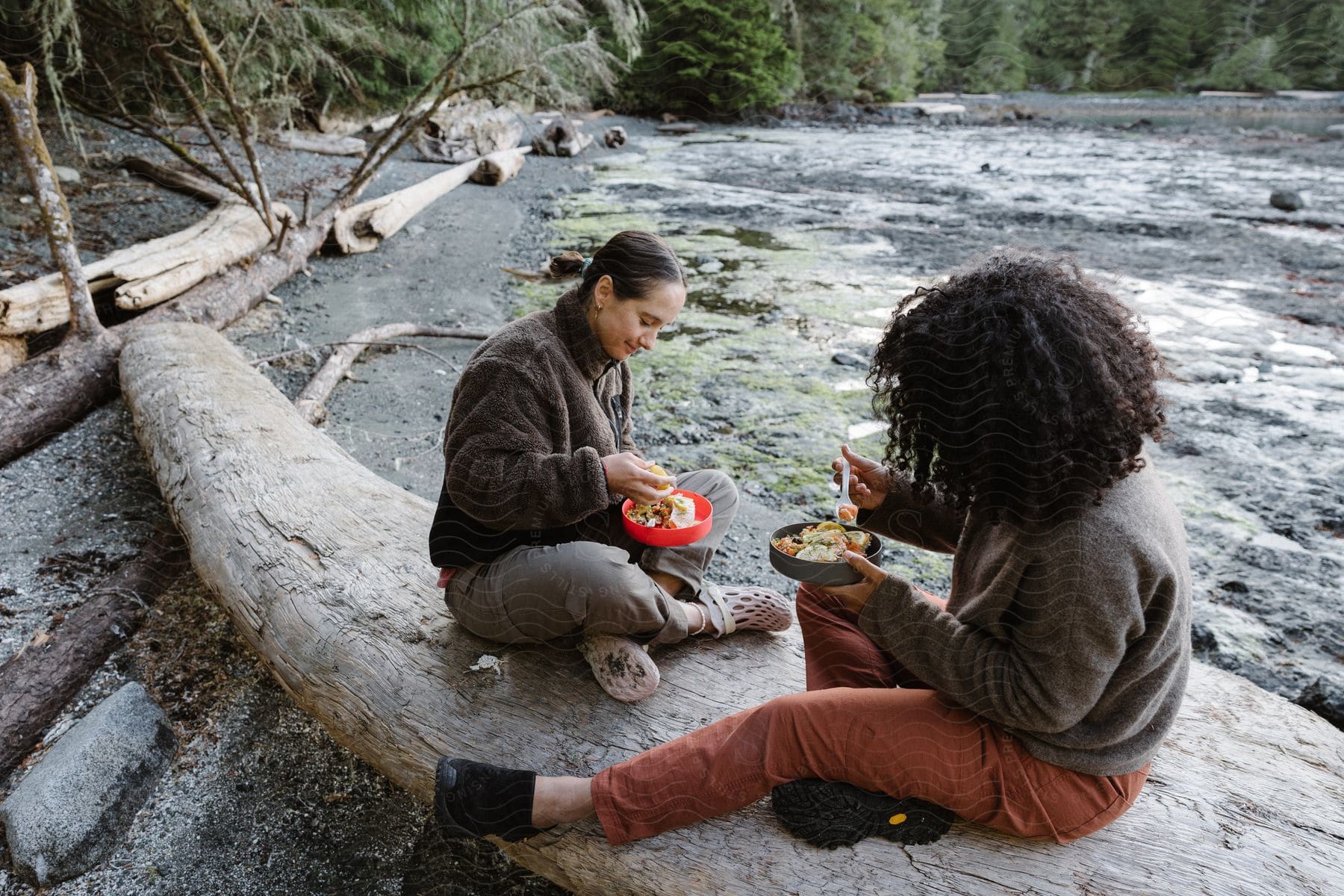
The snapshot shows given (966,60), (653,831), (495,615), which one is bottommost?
(653,831)

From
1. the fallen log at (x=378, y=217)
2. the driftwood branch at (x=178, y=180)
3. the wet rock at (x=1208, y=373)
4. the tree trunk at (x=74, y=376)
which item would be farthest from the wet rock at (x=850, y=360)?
the driftwood branch at (x=178, y=180)

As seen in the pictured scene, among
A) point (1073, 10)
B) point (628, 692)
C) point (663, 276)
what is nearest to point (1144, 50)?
point (1073, 10)

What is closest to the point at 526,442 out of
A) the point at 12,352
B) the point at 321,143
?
the point at 12,352

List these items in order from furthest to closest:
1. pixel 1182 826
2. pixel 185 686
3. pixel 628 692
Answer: pixel 185 686
pixel 628 692
pixel 1182 826

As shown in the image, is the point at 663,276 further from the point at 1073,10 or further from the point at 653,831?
the point at 1073,10

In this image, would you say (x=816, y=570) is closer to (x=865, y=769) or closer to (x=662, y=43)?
(x=865, y=769)

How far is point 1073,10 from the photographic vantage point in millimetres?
4793

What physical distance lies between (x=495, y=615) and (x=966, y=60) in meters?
5.18

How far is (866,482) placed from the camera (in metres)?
1.49

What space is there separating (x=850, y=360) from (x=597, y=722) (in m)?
3.03

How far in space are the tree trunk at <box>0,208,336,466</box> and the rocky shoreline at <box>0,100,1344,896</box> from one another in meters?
0.07

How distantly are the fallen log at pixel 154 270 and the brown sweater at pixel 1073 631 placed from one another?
12.2ft

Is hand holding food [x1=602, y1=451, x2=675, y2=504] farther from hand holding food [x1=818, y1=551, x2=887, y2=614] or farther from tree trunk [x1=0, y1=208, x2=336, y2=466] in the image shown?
tree trunk [x1=0, y1=208, x2=336, y2=466]

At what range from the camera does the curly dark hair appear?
3.29 feet
